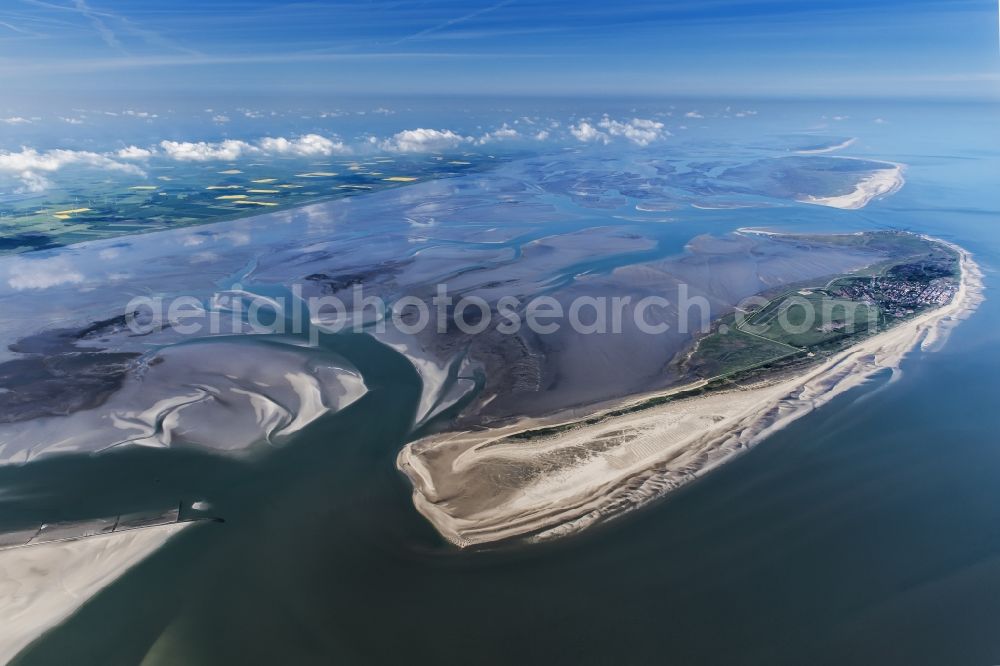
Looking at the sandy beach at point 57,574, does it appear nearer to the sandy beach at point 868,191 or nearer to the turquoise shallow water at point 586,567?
the turquoise shallow water at point 586,567

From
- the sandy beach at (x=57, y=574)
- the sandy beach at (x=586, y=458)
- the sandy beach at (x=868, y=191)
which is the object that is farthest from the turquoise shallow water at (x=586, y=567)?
the sandy beach at (x=868, y=191)

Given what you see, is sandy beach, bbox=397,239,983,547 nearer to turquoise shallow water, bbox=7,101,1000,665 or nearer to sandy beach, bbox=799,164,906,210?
turquoise shallow water, bbox=7,101,1000,665

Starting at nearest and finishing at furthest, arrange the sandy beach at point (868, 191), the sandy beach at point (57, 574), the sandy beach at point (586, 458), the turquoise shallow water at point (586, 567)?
1. the turquoise shallow water at point (586, 567)
2. the sandy beach at point (57, 574)
3. the sandy beach at point (586, 458)
4. the sandy beach at point (868, 191)

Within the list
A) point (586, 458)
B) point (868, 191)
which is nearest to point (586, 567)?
point (586, 458)

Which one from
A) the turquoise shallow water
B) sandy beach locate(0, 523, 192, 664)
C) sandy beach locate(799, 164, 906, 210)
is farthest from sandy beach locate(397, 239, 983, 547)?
sandy beach locate(799, 164, 906, 210)

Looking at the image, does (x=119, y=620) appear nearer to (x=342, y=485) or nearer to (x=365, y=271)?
(x=342, y=485)

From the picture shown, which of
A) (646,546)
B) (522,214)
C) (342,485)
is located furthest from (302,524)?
(522,214)

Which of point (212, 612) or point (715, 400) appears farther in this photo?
point (715, 400)
